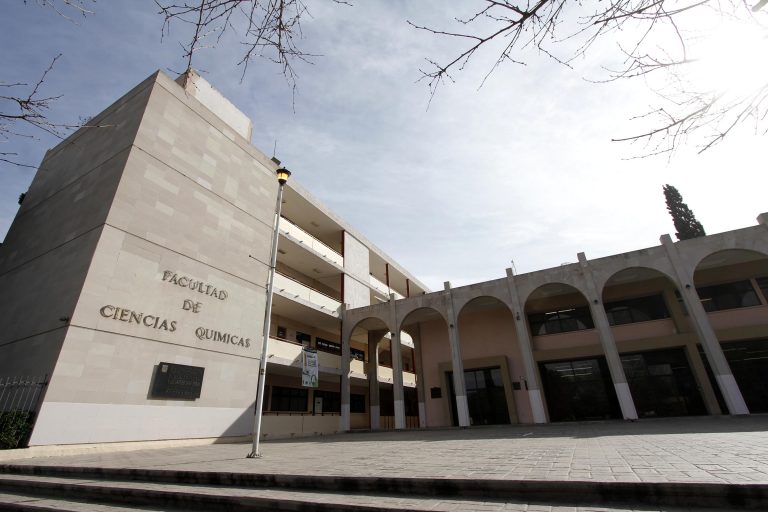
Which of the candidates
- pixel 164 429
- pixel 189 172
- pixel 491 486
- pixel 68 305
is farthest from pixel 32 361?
pixel 491 486

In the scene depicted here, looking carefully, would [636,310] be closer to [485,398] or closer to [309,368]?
[485,398]

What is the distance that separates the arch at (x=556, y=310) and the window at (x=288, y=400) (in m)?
15.0

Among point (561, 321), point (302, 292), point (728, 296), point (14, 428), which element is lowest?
point (14, 428)

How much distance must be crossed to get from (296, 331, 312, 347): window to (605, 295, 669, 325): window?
732 inches

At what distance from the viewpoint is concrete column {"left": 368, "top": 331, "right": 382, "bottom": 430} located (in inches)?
934

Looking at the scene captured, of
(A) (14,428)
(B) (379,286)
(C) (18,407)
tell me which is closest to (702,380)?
(B) (379,286)

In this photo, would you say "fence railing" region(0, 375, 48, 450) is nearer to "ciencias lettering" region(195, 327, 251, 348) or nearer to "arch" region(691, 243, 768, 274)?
"ciencias lettering" region(195, 327, 251, 348)

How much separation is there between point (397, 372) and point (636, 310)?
13572mm

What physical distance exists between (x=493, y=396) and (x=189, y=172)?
65.3 feet

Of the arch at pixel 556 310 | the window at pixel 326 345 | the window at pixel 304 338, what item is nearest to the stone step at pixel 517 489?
the arch at pixel 556 310

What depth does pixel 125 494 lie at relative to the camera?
5.22 meters

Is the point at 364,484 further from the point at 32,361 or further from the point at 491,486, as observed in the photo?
the point at 32,361

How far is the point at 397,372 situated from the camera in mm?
22000

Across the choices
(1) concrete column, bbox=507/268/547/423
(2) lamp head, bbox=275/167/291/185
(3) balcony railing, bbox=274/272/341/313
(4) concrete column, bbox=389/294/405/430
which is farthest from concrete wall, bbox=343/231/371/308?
(2) lamp head, bbox=275/167/291/185
